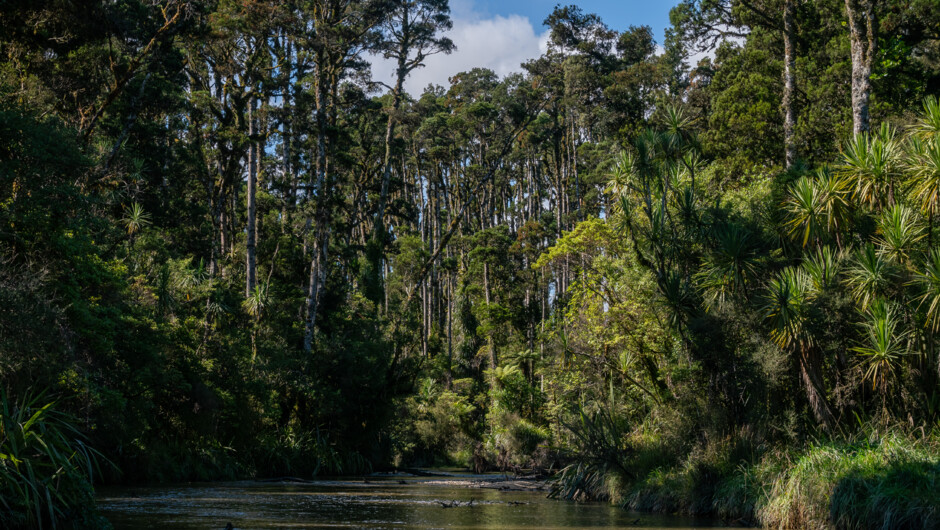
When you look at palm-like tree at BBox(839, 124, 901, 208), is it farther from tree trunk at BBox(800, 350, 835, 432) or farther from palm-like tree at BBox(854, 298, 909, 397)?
tree trunk at BBox(800, 350, 835, 432)

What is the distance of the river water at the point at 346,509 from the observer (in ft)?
46.6

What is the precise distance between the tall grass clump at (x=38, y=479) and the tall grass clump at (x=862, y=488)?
1104 cm

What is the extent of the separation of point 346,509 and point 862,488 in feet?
34.2

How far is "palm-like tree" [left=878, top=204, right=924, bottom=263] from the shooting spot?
1596 cm

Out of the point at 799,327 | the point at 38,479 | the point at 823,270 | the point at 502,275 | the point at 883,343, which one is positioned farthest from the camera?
the point at 502,275

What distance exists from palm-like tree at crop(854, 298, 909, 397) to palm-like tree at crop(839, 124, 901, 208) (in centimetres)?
267

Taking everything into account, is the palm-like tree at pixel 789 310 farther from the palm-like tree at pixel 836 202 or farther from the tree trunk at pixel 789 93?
the tree trunk at pixel 789 93

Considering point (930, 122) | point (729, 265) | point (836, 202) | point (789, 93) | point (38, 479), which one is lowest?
point (38, 479)

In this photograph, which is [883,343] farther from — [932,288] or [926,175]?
[926,175]

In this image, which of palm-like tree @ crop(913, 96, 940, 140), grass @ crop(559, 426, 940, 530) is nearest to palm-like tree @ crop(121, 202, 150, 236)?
grass @ crop(559, 426, 940, 530)

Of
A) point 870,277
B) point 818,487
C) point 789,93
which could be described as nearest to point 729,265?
point 870,277

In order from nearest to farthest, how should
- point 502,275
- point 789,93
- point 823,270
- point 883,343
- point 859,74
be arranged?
point 883,343 → point 823,270 → point 859,74 → point 789,93 → point 502,275

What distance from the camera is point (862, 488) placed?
12453mm

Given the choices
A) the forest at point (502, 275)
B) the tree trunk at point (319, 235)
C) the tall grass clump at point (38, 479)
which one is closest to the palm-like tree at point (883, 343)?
the forest at point (502, 275)
